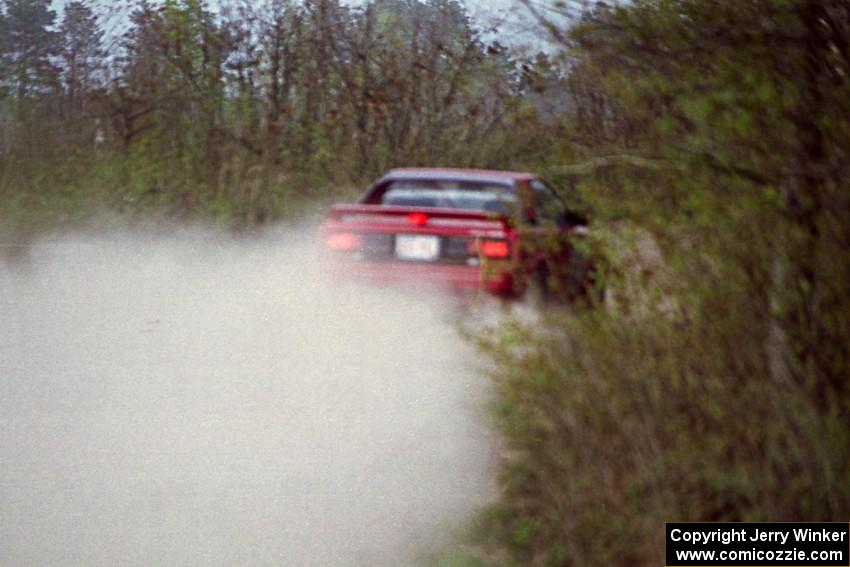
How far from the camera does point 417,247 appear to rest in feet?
38.7

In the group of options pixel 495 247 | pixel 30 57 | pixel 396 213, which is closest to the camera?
pixel 495 247

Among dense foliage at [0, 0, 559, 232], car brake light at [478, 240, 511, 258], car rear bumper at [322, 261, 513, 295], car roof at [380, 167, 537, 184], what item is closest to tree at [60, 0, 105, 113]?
dense foliage at [0, 0, 559, 232]

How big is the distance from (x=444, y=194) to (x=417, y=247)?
3.59ft

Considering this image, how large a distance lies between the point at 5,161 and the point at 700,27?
60.7ft

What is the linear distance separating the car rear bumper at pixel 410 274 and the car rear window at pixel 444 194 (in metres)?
0.64

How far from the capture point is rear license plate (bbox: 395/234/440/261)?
11.8m

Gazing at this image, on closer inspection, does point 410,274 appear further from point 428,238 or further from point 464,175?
point 464,175

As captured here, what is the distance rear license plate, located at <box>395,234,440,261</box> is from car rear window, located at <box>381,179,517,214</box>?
1.99 feet

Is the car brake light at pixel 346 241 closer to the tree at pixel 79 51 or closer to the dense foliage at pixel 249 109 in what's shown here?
the dense foliage at pixel 249 109

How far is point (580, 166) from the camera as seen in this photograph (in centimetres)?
573

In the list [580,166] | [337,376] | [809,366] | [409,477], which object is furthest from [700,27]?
[337,376]

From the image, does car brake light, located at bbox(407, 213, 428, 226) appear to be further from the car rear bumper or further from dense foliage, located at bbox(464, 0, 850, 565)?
dense foliage, located at bbox(464, 0, 850, 565)

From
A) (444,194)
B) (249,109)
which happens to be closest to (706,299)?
(444,194)

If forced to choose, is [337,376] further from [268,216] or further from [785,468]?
[268,216]
